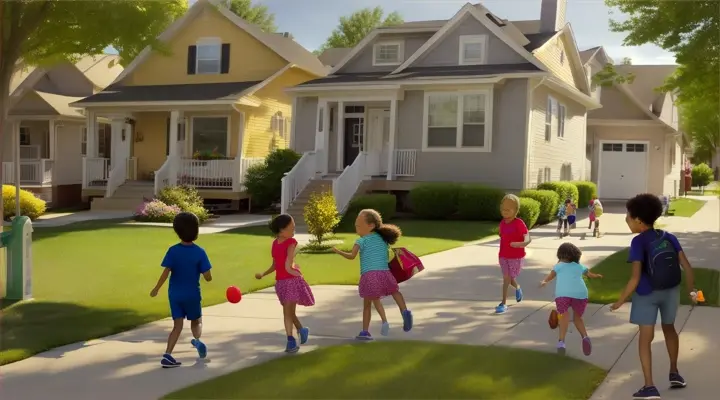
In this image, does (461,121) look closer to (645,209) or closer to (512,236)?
(512,236)

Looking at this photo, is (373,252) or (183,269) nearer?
(183,269)

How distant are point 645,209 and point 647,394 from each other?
132cm

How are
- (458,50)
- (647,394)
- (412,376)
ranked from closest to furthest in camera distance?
1. (647,394)
2. (412,376)
3. (458,50)

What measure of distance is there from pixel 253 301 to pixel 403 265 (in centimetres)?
293

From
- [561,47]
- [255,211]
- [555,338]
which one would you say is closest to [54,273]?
[555,338]

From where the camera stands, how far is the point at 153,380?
572 centimetres

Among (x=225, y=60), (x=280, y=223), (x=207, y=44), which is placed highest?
(x=207, y=44)

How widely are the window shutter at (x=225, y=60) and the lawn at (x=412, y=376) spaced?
22.5 metres

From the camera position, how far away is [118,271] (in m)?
11.8

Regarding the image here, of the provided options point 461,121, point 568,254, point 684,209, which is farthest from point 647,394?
point 684,209

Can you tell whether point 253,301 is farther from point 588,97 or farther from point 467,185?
point 588,97

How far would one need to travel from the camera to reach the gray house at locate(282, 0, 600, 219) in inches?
852

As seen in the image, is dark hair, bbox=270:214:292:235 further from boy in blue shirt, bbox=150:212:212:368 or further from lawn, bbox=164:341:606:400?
lawn, bbox=164:341:606:400

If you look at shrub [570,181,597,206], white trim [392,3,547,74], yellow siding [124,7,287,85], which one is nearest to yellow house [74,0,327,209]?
yellow siding [124,7,287,85]
